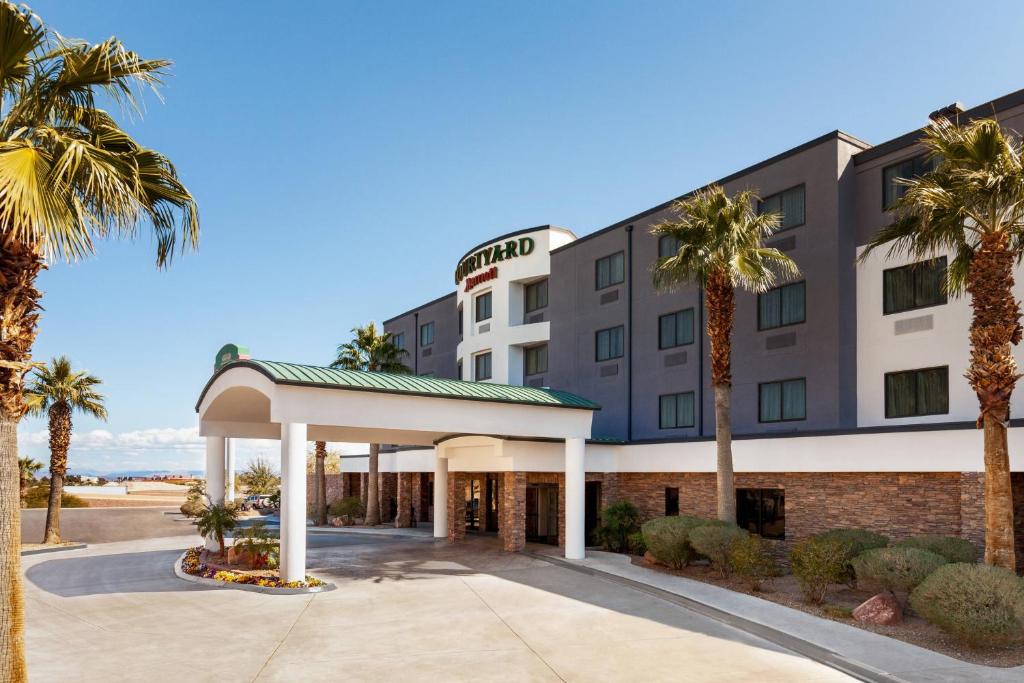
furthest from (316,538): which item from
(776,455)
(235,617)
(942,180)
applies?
(942,180)

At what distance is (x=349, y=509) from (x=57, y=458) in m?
15.8

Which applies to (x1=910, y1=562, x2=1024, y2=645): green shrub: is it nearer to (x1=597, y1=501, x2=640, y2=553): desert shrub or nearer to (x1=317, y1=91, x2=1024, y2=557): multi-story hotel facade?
(x1=317, y1=91, x2=1024, y2=557): multi-story hotel facade

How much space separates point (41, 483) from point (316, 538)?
32603 millimetres

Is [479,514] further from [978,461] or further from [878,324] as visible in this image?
[978,461]

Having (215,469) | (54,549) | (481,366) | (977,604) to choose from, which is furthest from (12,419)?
(481,366)

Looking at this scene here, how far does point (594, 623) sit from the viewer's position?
53.7ft

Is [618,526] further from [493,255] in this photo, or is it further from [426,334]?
[426,334]

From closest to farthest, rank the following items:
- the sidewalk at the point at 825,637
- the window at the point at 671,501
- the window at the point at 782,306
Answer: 1. the sidewalk at the point at 825,637
2. the window at the point at 782,306
3. the window at the point at 671,501

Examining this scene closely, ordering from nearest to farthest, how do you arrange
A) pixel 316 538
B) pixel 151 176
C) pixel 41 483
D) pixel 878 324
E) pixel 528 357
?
pixel 151 176 < pixel 878 324 < pixel 316 538 < pixel 528 357 < pixel 41 483

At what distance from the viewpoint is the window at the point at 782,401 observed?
25.7 m

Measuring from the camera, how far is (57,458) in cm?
3281

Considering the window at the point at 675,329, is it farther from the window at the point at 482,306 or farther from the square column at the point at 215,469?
the square column at the point at 215,469

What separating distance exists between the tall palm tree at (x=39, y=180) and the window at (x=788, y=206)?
845 inches

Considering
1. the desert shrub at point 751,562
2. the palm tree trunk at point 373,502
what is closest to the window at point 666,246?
the desert shrub at point 751,562
